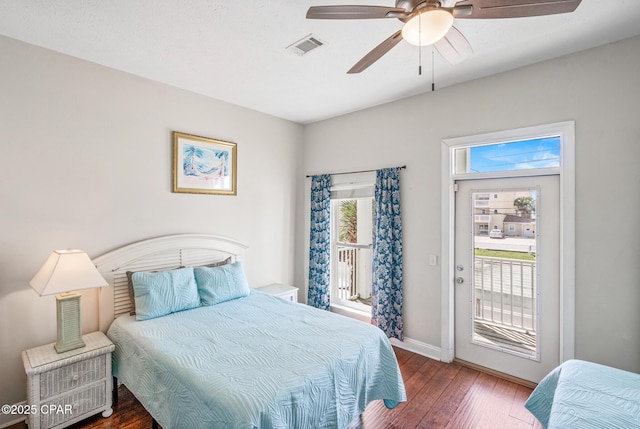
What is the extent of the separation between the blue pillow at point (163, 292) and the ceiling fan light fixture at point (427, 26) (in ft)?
8.37

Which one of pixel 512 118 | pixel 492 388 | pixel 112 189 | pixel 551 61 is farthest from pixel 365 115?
pixel 492 388

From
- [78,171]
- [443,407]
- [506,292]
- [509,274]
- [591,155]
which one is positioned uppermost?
[591,155]

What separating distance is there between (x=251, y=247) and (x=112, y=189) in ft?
5.30

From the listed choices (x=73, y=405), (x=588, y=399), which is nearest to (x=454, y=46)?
(x=588, y=399)

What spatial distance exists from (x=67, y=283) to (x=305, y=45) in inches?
95.5

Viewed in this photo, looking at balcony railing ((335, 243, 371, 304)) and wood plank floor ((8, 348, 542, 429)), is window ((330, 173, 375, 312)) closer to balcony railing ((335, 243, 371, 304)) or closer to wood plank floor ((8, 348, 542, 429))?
balcony railing ((335, 243, 371, 304))

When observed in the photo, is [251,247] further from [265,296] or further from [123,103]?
[123,103]

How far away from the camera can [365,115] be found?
3775 millimetres

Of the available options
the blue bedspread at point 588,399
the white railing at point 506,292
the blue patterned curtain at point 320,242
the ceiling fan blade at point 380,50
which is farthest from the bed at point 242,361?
the ceiling fan blade at point 380,50

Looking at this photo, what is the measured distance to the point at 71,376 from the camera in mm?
2133

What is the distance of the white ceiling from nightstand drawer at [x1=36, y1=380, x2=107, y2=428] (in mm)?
2461

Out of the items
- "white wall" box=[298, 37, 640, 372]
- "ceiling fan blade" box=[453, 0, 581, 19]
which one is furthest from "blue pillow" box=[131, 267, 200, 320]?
"ceiling fan blade" box=[453, 0, 581, 19]

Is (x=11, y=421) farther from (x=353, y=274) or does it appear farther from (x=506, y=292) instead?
(x=506, y=292)

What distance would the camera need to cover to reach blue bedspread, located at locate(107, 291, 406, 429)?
154 cm
